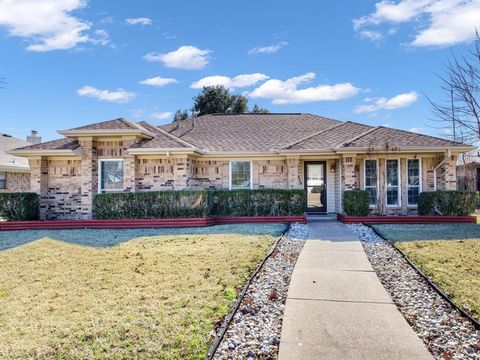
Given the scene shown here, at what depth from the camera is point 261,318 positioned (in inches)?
177

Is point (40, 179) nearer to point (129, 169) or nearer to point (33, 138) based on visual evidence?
point (129, 169)

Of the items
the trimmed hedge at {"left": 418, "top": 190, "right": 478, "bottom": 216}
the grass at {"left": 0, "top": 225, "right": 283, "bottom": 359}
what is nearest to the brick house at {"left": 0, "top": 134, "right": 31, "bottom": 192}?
the grass at {"left": 0, "top": 225, "right": 283, "bottom": 359}

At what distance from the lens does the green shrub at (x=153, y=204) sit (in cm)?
1310

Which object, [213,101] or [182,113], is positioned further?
[182,113]

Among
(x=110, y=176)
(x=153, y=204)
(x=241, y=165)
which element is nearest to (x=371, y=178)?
(x=241, y=165)

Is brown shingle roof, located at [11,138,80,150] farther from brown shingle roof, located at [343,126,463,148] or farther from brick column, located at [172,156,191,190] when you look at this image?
brown shingle roof, located at [343,126,463,148]

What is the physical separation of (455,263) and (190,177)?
32.2 ft

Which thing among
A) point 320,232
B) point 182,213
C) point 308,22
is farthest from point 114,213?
point 308,22

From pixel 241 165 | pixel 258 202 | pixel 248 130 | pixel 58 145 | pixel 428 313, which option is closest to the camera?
pixel 428 313

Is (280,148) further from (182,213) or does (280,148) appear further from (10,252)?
(10,252)

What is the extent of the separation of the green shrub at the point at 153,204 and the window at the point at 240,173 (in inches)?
100

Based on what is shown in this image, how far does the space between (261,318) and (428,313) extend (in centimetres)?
212

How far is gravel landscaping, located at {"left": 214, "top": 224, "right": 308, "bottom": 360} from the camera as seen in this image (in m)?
3.69

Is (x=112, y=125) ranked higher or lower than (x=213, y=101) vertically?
lower
